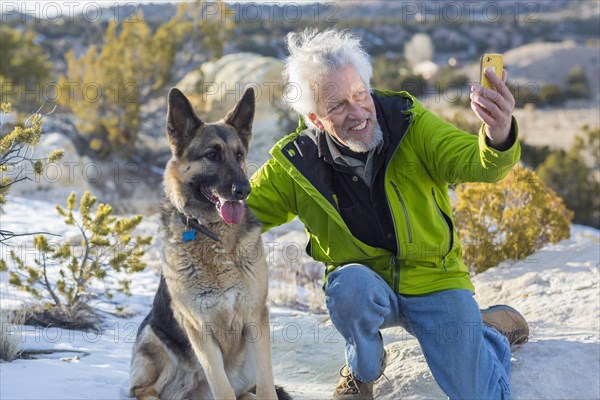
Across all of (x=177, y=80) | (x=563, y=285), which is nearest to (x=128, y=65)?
(x=177, y=80)

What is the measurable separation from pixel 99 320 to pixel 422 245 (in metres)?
3.10

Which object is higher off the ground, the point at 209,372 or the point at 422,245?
the point at 422,245

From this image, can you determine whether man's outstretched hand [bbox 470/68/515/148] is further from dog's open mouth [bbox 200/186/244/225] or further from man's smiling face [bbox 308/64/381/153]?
dog's open mouth [bbox 200/186/244/225]

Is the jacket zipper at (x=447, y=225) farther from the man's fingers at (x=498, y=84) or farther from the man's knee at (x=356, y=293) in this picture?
the man's fingers at (x=498, y=84)

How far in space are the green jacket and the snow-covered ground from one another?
66cm

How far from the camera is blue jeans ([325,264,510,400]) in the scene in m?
3.54

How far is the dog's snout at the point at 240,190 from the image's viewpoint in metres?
3.59

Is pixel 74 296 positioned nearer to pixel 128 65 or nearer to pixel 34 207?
pixel 34 207

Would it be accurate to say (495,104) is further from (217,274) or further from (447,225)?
(217,274)

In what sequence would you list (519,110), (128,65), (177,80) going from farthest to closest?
1. (519,110)
2. (177,80)
3. (128,65)

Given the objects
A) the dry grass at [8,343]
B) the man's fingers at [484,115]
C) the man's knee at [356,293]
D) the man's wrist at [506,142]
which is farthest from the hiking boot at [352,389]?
the dry grass at [8,343]

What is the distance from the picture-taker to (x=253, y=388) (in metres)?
4.04

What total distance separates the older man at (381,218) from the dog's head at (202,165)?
0.91ft

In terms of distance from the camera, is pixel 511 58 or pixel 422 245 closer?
pixel 422 245
